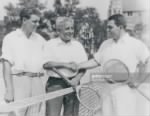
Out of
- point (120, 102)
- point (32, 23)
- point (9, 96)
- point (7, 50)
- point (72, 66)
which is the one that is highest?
point (32, 23)

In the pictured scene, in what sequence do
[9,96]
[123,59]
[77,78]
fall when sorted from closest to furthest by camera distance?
[9,96], [77,78], [123,59]

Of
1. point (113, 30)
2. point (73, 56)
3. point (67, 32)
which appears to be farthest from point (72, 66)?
point (113, 30)

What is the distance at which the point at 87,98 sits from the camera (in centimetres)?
275

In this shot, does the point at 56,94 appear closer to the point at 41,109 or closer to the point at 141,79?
the point at 41,109

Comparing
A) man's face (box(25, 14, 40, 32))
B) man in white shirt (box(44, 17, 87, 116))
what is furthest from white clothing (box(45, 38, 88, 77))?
man's face (box(25, 14, 40, 32))

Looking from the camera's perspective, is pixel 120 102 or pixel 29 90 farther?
pixel 120 102

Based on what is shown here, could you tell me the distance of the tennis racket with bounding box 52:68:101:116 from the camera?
2.62 m

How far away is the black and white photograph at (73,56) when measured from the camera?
251cm

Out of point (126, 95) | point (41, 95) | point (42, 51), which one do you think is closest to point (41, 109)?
point (41, 95)

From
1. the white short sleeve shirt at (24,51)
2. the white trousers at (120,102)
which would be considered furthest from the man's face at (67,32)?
the white trousers at (120,102)

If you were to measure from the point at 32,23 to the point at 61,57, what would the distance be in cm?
25

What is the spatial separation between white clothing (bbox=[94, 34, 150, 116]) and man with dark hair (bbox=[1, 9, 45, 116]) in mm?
308

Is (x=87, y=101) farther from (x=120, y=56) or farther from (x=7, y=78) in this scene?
(x=7, y=78)

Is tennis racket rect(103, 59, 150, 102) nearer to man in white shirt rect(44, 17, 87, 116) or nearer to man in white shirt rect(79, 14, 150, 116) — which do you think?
man in white shirt rect(79, 14, 150, 116)
